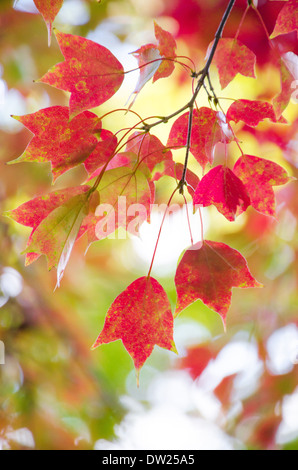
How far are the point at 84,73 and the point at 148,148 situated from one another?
0.34ft

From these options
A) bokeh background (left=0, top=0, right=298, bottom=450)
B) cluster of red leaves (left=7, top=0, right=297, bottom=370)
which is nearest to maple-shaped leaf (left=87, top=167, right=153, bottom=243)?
→ cluster of red leaves (left=7, top=0, right=297, bottom=370)

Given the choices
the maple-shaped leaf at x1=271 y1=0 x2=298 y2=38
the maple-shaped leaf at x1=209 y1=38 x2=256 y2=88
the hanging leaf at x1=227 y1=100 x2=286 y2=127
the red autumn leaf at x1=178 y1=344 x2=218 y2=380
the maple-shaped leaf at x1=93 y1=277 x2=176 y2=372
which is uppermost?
the red autumn leaf at x1=178 y1=344 x2=218 y2=380

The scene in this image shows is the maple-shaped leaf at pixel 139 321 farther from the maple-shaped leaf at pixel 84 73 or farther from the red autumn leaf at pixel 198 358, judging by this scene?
the red autumn leaf at pixel 198 358

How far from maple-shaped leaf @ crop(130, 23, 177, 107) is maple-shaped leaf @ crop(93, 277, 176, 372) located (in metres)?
0.19

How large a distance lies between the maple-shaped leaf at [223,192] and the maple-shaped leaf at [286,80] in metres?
0.07

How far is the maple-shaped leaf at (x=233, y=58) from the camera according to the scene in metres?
0.46

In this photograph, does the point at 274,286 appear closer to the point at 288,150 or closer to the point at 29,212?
the point at 288,150

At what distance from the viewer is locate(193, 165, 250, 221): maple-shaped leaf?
1.32 feet

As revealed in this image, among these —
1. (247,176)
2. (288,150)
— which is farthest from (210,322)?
(247,176)

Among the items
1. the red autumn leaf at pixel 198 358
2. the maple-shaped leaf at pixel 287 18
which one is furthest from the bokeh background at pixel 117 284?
the maple-shaped leaf at pixel 287 18

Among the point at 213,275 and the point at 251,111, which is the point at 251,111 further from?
the point at 213,275

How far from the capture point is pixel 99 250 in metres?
1.59

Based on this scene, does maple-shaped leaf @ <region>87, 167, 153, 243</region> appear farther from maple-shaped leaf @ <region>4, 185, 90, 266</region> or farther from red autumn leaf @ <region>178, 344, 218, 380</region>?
red autumn leaf @ <region>178, 344, 218, 380</region>
